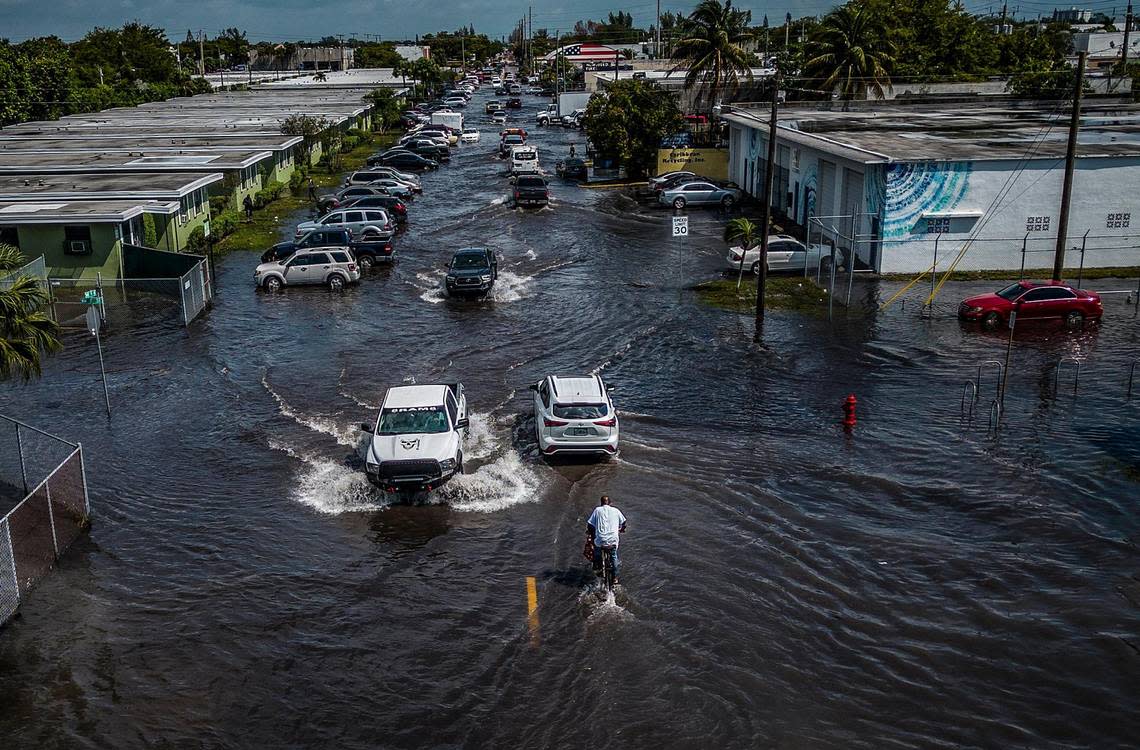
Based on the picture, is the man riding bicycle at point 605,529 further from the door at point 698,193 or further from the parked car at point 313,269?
the door at point 698,193

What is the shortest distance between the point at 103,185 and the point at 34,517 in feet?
95.5

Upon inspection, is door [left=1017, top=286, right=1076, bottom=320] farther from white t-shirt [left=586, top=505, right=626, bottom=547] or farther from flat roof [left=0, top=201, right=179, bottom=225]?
flat roof [left=0, top=201, right=179, bottom=225]

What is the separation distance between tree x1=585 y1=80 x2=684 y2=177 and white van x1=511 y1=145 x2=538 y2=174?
509 centimetres

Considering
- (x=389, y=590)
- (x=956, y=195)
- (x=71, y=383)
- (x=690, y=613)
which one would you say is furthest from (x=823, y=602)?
(x=956, y=195)

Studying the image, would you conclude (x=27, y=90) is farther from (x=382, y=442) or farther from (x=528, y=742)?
(x=528, y=742)

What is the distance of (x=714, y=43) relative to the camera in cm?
6781

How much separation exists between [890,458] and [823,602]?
675 cm

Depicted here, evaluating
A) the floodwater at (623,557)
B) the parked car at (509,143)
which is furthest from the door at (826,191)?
the parked car at (509,143)

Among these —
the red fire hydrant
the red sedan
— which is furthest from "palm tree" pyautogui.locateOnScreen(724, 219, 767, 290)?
the red fire hydrant

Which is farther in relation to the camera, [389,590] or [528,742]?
[389,590]

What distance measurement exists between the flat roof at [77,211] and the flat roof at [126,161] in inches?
340

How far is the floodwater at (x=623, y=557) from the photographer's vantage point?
45.5ft

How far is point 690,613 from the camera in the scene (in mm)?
16203

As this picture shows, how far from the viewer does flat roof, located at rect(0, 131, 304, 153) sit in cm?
5689
